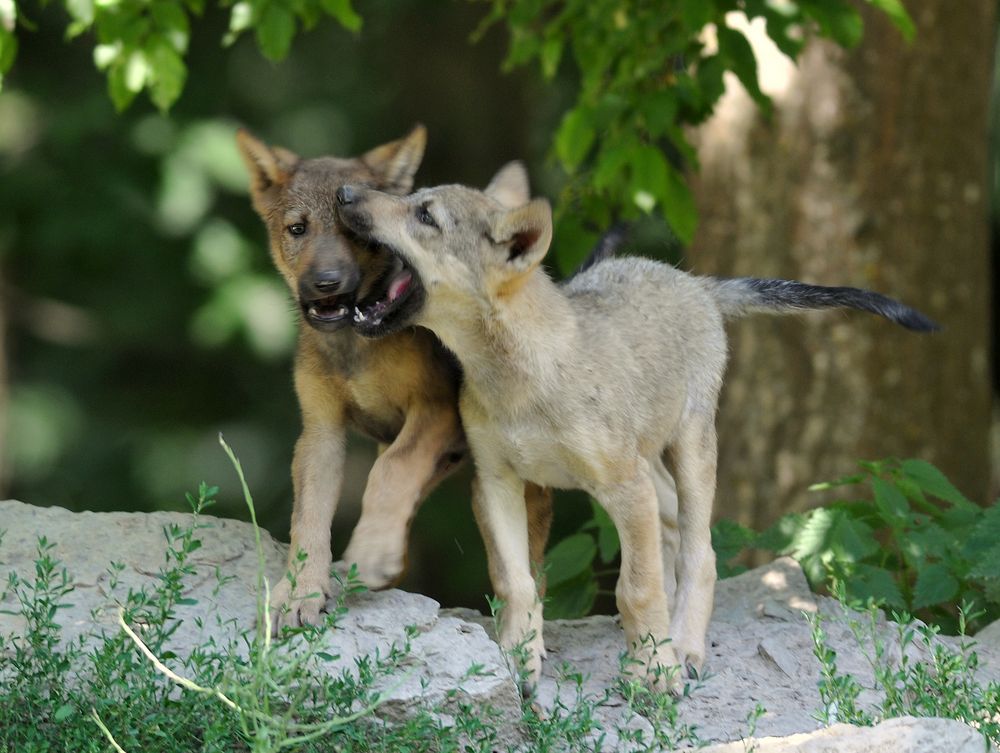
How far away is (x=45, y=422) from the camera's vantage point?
13578mm

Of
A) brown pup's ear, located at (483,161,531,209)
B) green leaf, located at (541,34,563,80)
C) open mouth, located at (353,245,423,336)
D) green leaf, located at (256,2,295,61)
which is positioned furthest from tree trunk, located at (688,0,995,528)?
open mouth, located at (353,245,423,336)

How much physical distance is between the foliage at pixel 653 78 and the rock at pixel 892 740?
11.6ft

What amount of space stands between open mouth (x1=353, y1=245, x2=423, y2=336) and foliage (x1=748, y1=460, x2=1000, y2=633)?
2182 mm

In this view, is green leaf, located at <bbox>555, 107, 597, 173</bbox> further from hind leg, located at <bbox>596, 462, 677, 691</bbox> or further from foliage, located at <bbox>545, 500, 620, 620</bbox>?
hind leg, located at <bbox>596, 462, 677, 691</bbox>

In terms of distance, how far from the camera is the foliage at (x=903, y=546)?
21.5 feet

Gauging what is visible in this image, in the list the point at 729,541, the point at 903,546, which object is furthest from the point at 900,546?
the point at 729,541

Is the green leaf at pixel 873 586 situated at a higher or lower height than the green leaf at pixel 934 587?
lower

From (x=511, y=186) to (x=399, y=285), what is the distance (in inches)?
45.5

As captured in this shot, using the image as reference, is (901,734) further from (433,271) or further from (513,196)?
(513,196)

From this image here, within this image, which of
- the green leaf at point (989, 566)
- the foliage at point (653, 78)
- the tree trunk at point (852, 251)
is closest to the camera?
the green leaf at point (989, 566)

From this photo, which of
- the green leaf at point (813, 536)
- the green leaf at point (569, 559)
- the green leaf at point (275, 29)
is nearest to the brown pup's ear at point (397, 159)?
the green leaf at point (275, 29)

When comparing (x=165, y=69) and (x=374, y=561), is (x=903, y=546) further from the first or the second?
(x=165, y=69)

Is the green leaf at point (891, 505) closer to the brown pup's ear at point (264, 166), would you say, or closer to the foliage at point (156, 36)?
the brown pup's ear at point (264, 166)

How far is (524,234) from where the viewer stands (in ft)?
18.6
